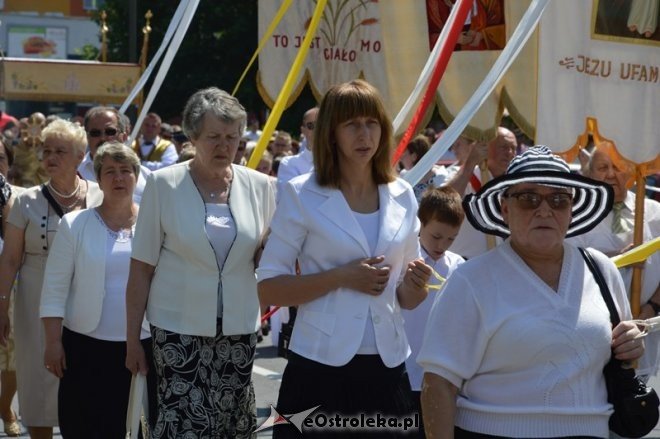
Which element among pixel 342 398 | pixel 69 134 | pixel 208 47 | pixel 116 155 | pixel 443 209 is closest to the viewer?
pixel 342 398

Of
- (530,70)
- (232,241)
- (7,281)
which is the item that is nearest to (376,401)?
(232,241)

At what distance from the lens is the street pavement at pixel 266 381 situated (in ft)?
28.9

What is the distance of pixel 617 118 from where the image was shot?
6.45m

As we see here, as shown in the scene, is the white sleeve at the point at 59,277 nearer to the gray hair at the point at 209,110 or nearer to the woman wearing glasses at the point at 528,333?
the gray hair at the point at 209,110

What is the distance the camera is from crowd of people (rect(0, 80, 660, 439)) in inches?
157

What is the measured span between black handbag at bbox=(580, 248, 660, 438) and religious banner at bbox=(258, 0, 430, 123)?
5012mm

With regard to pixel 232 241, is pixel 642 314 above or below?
below

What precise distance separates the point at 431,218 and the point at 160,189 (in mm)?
1318

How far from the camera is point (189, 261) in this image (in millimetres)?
5473

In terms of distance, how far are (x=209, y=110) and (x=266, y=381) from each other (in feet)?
17.9

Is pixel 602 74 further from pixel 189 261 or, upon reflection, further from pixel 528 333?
pixel 528 333

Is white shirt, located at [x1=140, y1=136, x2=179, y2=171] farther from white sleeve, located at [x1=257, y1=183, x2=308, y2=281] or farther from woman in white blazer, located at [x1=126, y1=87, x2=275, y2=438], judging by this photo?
white sleeve, located at [x1=257, y1=183, x2=308, y2=281]

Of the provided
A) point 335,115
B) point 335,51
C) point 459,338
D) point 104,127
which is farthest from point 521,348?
point 335,51

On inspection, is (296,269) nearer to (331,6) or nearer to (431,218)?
(431,218)
